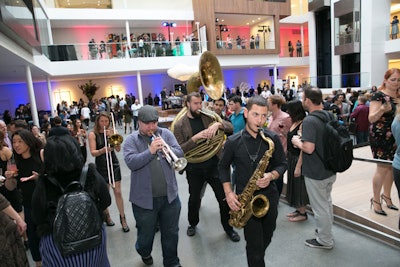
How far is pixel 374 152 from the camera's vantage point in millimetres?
3736

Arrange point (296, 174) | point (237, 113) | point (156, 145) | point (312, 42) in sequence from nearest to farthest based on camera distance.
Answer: point (156, 145) < point (296, 174) < point (237, 113) < point (312, 42)

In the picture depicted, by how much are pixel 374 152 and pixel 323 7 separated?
2166cm

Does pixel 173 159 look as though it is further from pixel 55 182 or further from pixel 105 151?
pixel 105 151

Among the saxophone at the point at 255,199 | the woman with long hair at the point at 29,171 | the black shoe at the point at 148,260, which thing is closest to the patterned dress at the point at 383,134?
the saxophone at the point at 255,199

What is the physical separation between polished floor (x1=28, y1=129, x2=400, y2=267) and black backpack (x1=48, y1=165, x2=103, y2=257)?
5.08 ft

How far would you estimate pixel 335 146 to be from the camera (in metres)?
3.03

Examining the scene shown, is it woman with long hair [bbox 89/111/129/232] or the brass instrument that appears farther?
woman with long hair [bbox 89/111/129/232]

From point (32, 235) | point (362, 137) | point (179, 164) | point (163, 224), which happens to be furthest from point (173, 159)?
point (362, 137)

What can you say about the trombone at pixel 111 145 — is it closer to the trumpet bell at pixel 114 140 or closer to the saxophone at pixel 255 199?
the trumpet bell at pixel 114 140

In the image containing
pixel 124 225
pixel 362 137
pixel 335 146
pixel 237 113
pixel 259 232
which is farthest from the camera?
pixel 362 137

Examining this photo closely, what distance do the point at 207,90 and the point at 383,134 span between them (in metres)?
2.29

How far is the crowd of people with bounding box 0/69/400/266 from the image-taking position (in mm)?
2141

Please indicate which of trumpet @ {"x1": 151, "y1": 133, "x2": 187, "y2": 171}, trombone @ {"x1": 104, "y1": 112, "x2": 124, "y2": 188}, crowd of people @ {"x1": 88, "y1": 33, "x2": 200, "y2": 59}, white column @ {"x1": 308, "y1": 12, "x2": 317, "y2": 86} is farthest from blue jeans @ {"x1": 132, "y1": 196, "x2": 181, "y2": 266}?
white column @ {"x1": 308, "y1": 12, "x2": 317, "y2": 86}

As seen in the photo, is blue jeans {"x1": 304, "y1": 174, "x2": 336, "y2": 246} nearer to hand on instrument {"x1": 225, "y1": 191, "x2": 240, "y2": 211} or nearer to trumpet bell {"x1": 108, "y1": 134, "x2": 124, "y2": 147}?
hand on instrument {"x1": 225, "y1": 191, "x2": 240, "y2": 211}
